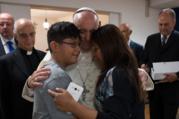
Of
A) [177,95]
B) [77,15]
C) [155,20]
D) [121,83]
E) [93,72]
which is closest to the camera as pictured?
[121,83]

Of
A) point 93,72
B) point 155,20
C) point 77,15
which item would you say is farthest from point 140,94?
point 155,20

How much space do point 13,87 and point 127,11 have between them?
4909 millimetres

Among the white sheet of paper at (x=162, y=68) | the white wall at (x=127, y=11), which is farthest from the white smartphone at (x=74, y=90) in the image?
the white wall at (x=127, y=11)

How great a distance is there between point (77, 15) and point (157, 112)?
1956mm

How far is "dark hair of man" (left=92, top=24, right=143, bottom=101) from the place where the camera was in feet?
4.14

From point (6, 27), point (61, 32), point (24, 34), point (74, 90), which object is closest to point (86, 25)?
point (61, 32)

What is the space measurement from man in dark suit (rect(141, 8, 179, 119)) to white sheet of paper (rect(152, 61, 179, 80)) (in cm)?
5

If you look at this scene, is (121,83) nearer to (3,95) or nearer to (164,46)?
(3,95)

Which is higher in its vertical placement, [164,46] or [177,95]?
[164,46]

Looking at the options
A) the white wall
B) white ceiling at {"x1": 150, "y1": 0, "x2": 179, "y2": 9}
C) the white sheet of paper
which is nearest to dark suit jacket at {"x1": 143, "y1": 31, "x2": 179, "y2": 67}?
the white sheet of paper

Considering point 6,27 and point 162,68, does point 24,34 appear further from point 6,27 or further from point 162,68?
point 162,68

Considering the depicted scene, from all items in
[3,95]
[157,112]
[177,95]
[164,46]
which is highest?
[164,46]

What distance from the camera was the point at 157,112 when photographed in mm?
3252

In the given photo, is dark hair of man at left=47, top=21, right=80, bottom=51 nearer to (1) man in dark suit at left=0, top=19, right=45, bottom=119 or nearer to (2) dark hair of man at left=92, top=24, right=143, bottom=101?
(2) dark hair of man at left=92, top=24, right=143, bottom=101
